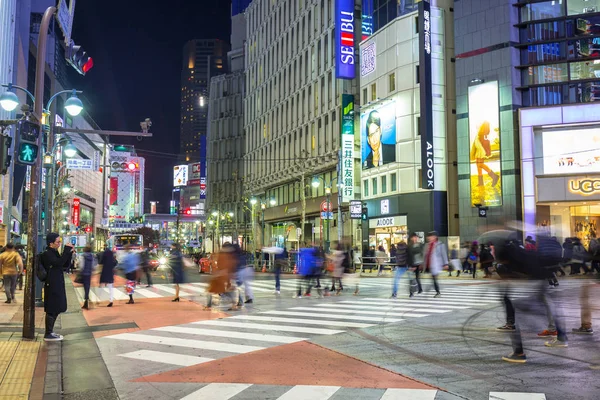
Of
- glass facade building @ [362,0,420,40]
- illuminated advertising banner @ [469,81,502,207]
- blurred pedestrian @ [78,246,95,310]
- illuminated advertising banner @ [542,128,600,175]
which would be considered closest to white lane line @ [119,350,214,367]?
blurred pedestrian @ [78,246,95,310]

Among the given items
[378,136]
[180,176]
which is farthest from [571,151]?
[180,176]

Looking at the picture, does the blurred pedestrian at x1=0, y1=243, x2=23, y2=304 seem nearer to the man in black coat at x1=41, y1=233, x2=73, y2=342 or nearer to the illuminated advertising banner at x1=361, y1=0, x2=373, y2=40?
the man in black coat at x1=41, y1=233, x2=73, y2=342

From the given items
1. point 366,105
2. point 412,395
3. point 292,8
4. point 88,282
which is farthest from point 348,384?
point 292,8

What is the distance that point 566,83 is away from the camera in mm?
35406

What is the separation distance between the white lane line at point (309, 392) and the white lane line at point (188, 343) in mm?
2496

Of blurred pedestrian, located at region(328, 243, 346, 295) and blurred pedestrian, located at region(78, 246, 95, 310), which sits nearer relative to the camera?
blurred pedestrian, located at region(78, 246, 95, 310)

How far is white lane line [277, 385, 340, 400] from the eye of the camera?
620 centimetres

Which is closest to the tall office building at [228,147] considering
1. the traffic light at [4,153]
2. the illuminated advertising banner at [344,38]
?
the illuminated advertising banner at [344,38]

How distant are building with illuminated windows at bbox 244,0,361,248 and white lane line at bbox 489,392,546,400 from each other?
35292mm

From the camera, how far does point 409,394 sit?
623 centimetres

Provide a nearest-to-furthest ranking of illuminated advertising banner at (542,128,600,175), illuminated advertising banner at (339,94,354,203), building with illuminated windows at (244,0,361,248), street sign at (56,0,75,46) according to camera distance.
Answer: illuminated advertising banner at (542,128,600,175) → illuminated advertising banner at (339,94,354,203) → building with illuminated windows at (244,0,361,248) → street sign at (56,0,75,46)

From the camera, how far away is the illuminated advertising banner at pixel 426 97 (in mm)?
39688

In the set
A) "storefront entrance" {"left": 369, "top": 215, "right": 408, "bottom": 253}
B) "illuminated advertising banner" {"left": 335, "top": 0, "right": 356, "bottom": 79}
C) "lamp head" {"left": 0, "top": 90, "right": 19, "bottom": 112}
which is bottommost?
"storefront entrance" {"left": 369, "top": 215, "right": 408, "bottom": 253}

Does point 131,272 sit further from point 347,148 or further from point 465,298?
point 347,148
